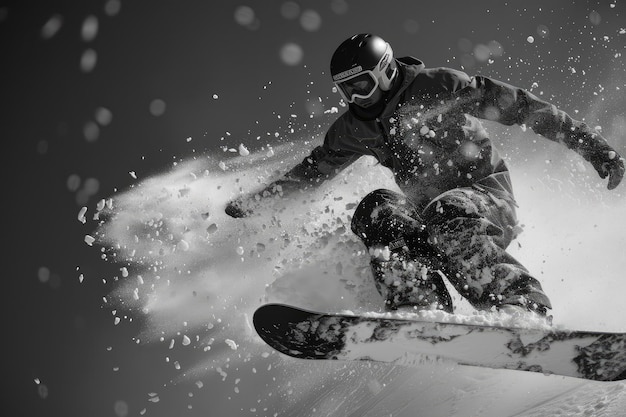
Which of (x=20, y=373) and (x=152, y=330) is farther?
(x=20, y=373)

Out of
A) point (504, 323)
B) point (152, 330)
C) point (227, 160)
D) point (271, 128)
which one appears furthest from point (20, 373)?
point (504, 323)

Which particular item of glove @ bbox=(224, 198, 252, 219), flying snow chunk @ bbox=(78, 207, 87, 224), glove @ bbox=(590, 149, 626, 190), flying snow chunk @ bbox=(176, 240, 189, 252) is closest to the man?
glove @ bbox=(590, 149, 626, 190)

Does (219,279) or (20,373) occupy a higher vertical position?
(219,279)

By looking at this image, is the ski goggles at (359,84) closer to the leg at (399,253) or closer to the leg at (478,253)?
the leg at (399,253)

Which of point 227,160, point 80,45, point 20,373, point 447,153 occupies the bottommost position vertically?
point 20,373

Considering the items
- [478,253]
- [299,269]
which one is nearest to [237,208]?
[299,269]

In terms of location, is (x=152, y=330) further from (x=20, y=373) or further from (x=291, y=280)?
(x=291, y=280)

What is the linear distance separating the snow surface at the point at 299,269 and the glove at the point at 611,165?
96cm

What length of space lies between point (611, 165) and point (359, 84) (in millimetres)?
1145

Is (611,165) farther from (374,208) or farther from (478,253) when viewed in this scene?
(374,208)

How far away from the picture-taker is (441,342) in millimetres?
2027

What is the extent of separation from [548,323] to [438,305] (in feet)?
1.36

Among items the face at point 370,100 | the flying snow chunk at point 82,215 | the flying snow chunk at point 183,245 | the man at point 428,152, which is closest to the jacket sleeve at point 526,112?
the man at point 428,152

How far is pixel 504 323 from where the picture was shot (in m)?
1.98
